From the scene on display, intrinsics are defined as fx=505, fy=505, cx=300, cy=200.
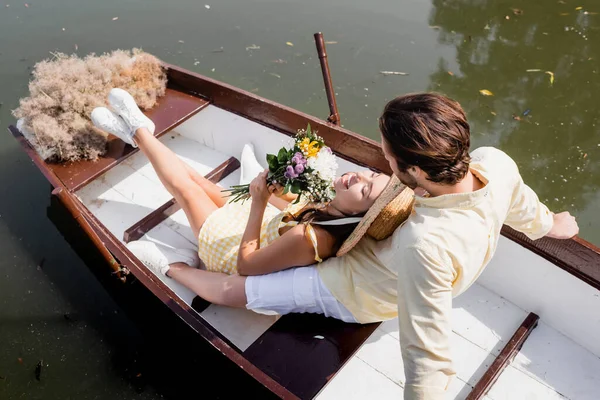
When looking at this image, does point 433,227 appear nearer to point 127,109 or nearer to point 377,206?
point 377,206

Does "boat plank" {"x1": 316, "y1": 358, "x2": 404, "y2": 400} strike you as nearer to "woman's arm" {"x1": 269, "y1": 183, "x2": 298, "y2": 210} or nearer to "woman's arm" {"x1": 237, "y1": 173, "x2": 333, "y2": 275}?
"woman's arm" {"x1": 237, "y1": 173, "x2": 333, "y2": 275}

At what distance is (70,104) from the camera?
355 cm

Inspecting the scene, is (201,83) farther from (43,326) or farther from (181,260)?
(43,326)

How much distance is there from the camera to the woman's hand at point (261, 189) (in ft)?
7.70

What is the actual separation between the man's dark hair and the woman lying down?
26 centimetres

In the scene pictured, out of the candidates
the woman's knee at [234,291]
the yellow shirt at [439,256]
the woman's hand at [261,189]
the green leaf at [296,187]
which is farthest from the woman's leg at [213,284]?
the yellow shirt at [439,256]

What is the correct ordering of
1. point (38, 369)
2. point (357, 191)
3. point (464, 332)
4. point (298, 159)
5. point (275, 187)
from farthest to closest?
1. point (38, 369)
2. point (464, 332)
3. point (275, 187)
4. point (298, 159)
5. point (357, 191)

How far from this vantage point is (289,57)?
5.51 metres

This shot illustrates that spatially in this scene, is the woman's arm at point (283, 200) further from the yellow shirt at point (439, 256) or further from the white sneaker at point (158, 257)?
the yellow shirt at point (439, 256)

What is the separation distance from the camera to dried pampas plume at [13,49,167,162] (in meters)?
3.46

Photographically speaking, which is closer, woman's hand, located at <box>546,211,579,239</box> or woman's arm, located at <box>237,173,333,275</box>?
woman's arm, located at <box>237,173,333,275</box>

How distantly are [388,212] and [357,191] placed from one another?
183mm

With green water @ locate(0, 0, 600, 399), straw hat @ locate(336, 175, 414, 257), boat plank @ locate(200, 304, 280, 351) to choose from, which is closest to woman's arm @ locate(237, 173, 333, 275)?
straw hat @ locate(336, 175, 414, 257)

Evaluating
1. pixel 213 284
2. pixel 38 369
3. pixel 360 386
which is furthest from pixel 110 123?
pixel 360 386
